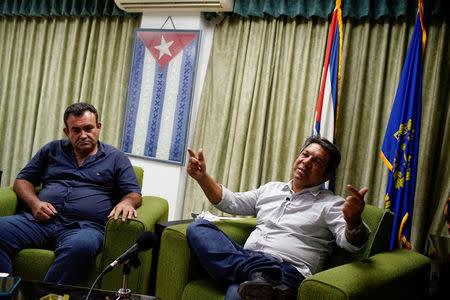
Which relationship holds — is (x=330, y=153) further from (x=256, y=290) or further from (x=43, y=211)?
(x=43, y=211)

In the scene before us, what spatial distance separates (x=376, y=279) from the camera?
4.69 ft

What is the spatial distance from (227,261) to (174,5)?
2410 millimetres

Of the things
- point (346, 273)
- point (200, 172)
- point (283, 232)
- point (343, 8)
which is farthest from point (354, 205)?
point (343, 8)

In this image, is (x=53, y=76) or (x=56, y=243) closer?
(x=56, y=243)

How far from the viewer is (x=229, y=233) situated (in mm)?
1957

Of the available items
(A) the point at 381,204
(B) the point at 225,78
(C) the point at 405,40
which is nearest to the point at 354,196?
(A) the point at 381,204

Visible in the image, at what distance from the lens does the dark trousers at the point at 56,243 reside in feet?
5.83

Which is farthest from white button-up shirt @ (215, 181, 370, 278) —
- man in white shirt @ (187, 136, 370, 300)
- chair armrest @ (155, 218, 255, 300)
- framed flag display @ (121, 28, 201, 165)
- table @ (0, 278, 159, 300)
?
framed flag display @ (121, 28, 201, 165)

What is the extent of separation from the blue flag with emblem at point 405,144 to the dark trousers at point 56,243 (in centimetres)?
174

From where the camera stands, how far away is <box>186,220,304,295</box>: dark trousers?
59.6 inches

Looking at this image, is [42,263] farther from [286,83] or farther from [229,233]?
[286,83]

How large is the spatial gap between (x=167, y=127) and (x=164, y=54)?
0.65 metres

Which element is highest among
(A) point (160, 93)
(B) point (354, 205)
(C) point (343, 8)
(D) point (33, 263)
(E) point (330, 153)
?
(C) point (343, 8)

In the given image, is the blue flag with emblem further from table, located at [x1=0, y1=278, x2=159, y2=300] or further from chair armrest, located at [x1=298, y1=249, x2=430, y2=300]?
table, located at [x1=0, y1=278, x2=159, y2=300]
